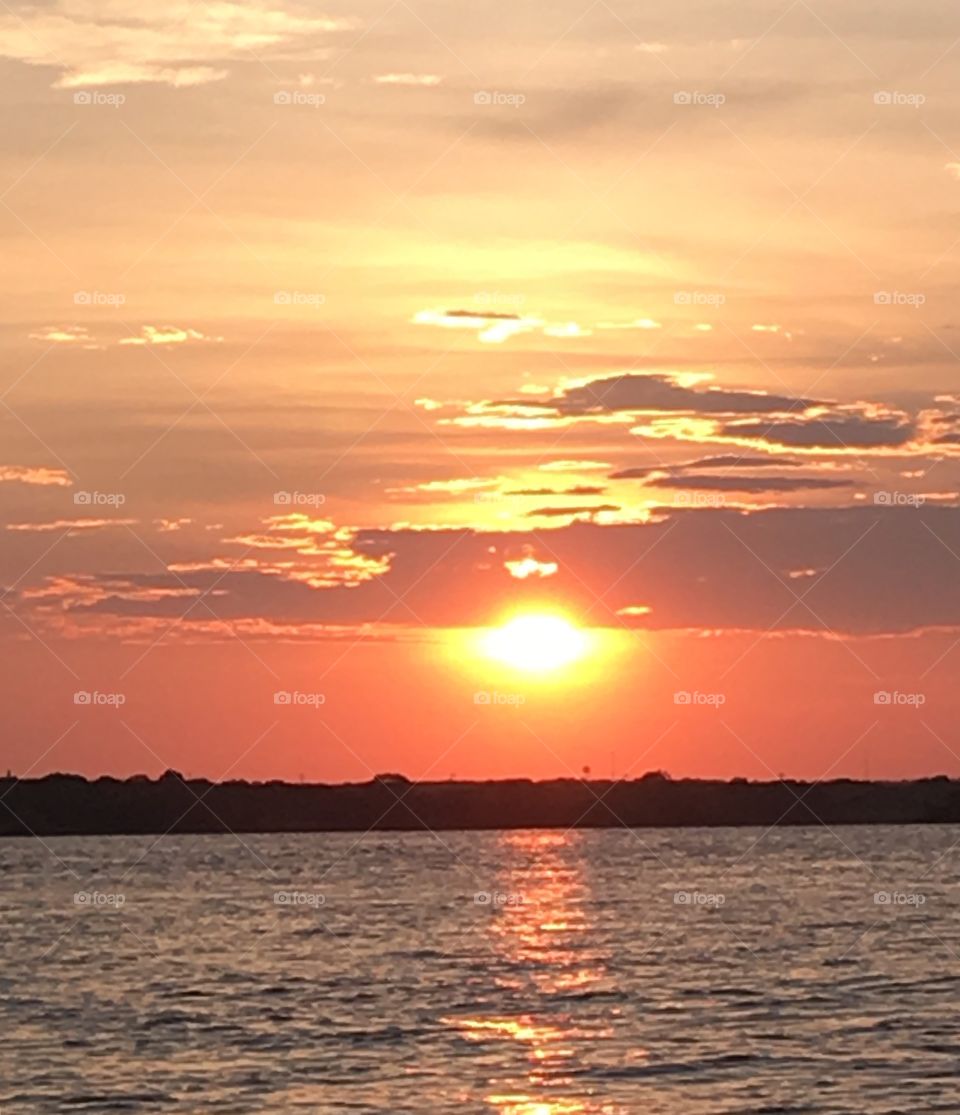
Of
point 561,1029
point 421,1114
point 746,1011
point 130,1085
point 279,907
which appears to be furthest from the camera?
point 279,907

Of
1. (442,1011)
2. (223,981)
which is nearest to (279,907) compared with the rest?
(223,981)

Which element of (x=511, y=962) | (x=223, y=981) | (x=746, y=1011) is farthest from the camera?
(x=511, y=962)

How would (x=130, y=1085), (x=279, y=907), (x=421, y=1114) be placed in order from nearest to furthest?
(x=421, y=1114)
(x=130, y=1085)
(x=279, y=907)

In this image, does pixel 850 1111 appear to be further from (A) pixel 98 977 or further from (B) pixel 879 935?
(B) pixel 879 935

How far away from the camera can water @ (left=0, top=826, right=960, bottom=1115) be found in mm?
50469

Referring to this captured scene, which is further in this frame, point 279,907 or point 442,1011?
point 279,907

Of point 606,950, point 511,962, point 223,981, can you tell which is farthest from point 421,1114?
point 606,950

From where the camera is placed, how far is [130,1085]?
52.2m

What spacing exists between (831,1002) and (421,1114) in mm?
24704

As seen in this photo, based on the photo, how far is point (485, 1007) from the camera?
6850 centimetres

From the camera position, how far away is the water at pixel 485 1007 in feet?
166

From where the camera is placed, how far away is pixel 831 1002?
68.4 meters

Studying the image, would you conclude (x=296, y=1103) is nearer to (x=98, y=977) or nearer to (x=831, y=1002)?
(x=831, y=1002)

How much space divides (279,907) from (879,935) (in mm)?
44362
